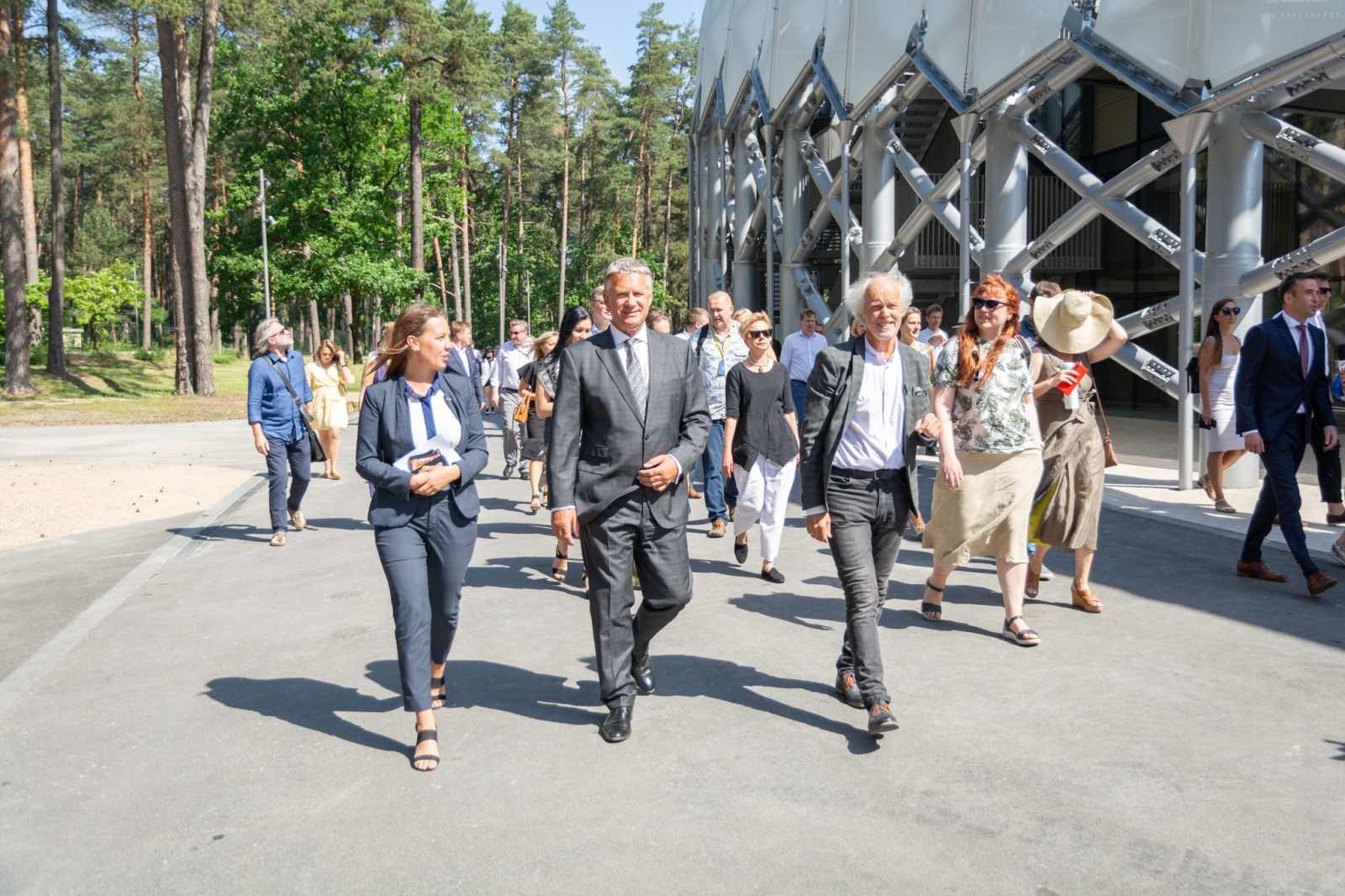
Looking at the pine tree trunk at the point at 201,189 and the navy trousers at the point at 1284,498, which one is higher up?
the pine tree trunk at the point at 201,189

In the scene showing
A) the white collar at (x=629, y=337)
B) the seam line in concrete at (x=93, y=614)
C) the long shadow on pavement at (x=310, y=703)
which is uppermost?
the white collar at (x=629, y=337)

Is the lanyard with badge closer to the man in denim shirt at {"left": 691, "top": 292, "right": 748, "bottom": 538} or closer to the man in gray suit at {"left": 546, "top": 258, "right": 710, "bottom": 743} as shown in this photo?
the man in denim shirt at {"left": 691, "top": 292, "right": 748, "bottom": 538}

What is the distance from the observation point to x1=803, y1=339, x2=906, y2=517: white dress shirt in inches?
189

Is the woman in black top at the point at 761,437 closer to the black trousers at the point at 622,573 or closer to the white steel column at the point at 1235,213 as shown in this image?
the black trousers at the point at 622,573

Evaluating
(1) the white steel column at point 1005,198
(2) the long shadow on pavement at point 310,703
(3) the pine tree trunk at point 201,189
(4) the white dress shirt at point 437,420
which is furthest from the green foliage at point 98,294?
(4) the white dress shirt at point 437,420

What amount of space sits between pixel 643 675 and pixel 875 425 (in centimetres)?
152

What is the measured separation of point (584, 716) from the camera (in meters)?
4.79

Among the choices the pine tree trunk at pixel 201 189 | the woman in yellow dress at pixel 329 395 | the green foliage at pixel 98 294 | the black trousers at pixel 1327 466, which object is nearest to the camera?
the black trousers at pixel 1327 466

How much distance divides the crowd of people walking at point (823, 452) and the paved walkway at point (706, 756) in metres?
0.28

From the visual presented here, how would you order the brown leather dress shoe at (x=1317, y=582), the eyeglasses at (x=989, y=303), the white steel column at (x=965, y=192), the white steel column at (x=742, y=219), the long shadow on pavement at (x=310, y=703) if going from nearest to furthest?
1. the long shadow on pavement at (x=310, y=703)
2. the eyeglasses at (x=989, y=303)
3. the brown leather dress shoe at (x=1317, y=582)
4. the white steel column at (x=965, y=192)
5. the white steel column at (x=742, y=219)

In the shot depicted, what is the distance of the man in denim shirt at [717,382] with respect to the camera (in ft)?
30.6

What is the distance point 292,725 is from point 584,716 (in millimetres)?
1238

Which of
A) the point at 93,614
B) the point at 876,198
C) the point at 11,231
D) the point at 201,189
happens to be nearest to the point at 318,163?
the point at 201,189

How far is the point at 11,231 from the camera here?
92.8 feet
